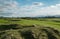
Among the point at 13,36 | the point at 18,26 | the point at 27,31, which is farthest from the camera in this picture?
the point at 18,26

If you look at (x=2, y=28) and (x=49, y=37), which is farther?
(x=2, y=28)

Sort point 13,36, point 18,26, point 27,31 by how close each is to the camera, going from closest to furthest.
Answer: point 13,36 → point 27,31 → point 18,26

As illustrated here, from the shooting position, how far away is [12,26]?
59781mm

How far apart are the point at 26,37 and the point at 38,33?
3.62 meters

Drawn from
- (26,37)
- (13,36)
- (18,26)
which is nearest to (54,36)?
(26,37)

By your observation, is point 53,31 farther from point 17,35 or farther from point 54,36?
point 17,35

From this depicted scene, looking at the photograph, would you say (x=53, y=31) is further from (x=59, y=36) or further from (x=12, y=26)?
(x=12, y=26)

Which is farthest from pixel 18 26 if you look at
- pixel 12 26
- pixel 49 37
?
pixel 49 37

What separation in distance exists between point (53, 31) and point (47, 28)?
83.1 inches

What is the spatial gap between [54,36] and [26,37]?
7512 millimetres

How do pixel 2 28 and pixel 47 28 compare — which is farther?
pixel 2 28

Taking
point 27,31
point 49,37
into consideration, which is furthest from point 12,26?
point 49,37

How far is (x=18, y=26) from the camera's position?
5759cm

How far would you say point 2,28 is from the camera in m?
60.4
